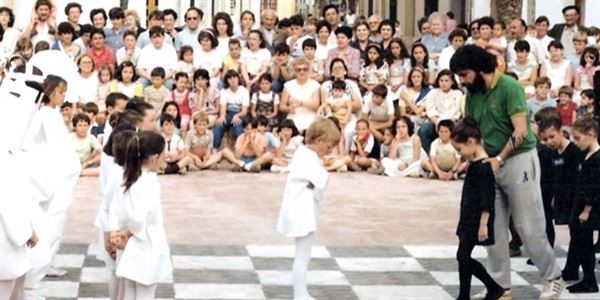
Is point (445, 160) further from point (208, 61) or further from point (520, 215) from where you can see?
point (520, 215)

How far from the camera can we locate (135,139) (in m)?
7.12

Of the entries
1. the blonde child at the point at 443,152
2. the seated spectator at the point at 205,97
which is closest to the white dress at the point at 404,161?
the blonde child at the point at 443,152

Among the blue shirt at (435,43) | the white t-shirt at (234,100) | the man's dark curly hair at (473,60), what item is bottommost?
the white t-shirt at (234,100)

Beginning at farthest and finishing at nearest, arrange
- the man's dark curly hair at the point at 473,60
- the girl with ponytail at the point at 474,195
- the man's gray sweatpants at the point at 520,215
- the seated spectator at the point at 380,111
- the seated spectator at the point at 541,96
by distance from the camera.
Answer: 1. the seated spectator at the point at 380,111
2. the seated spectator at the point at 541,96
3. the man's gray sweatpants at the point at 520,215
4. the man's dark curly hair at the point at 473,60
5. the girl with ponytail at the point at 474,195

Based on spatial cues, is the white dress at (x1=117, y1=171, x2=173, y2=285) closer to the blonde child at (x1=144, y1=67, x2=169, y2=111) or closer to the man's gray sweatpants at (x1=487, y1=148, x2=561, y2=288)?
the man's gray sweatpants at (x1=487, y1=148, x2=561, y2=288)

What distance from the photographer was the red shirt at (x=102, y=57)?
17234 millimetres

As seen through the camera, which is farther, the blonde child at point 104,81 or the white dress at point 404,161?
the blonde child at point 104,81

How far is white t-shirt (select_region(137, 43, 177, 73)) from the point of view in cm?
1736

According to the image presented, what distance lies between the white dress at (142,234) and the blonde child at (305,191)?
144 centimetres

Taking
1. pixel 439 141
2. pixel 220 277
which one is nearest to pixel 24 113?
pixel 220 277

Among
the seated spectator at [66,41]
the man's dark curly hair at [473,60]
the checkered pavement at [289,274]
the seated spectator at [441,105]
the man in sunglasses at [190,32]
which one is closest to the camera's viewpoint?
the man's dark curly hair at [473,60]

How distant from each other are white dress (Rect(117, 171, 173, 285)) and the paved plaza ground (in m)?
1.70

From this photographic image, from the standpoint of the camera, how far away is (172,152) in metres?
15.7

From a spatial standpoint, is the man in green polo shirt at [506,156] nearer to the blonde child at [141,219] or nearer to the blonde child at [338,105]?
the blonde child at [141,219]
